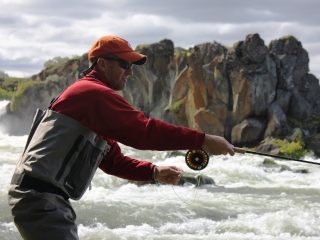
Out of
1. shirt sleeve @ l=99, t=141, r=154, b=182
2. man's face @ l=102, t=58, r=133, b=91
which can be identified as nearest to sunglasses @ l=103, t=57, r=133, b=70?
man's face @ l=102, t=58, r=133, b=91

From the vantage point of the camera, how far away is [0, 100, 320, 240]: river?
10.4 metres

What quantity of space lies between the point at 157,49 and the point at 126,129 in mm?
34398

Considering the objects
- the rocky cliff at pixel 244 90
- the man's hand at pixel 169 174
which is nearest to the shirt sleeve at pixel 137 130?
the man's hand at pixel 169 174

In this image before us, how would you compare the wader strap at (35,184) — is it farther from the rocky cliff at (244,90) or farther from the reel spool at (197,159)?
the rocky cliff at (244,90)

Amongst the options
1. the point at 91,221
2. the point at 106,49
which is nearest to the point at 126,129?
the point at 106,49

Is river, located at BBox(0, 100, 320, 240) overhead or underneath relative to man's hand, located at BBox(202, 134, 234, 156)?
underneath

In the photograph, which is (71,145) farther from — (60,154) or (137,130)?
(137,130)

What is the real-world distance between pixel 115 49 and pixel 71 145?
0.71 metres

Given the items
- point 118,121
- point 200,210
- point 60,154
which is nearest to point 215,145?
point 118,121

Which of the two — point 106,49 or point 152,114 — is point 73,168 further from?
point 152,114

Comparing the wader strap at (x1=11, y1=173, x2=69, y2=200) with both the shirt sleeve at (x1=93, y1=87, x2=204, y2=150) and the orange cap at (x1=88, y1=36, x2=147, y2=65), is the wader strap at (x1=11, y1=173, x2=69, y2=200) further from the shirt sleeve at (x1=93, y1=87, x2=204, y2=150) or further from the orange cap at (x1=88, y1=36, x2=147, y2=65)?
the orange cap at (x1=88, y1=36, x2=147, y2=65)

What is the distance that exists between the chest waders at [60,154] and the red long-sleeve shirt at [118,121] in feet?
0.22

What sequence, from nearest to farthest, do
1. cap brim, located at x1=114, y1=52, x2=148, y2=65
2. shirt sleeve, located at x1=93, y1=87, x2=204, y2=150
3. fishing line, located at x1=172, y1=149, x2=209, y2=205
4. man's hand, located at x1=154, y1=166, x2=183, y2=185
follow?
1. shirt sleeve, located at x1=93, y1=87, x2=204, y2=150
2. cap brim, located at x1=114, y1=52, x2=148, y2=65
3. man's hand, located at x1=154, y1=166, x2=183, y2=185
4. fishing line, located at x1=172, y1=149, x2=209, y2=205

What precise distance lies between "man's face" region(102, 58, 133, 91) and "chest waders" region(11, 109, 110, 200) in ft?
1.45
